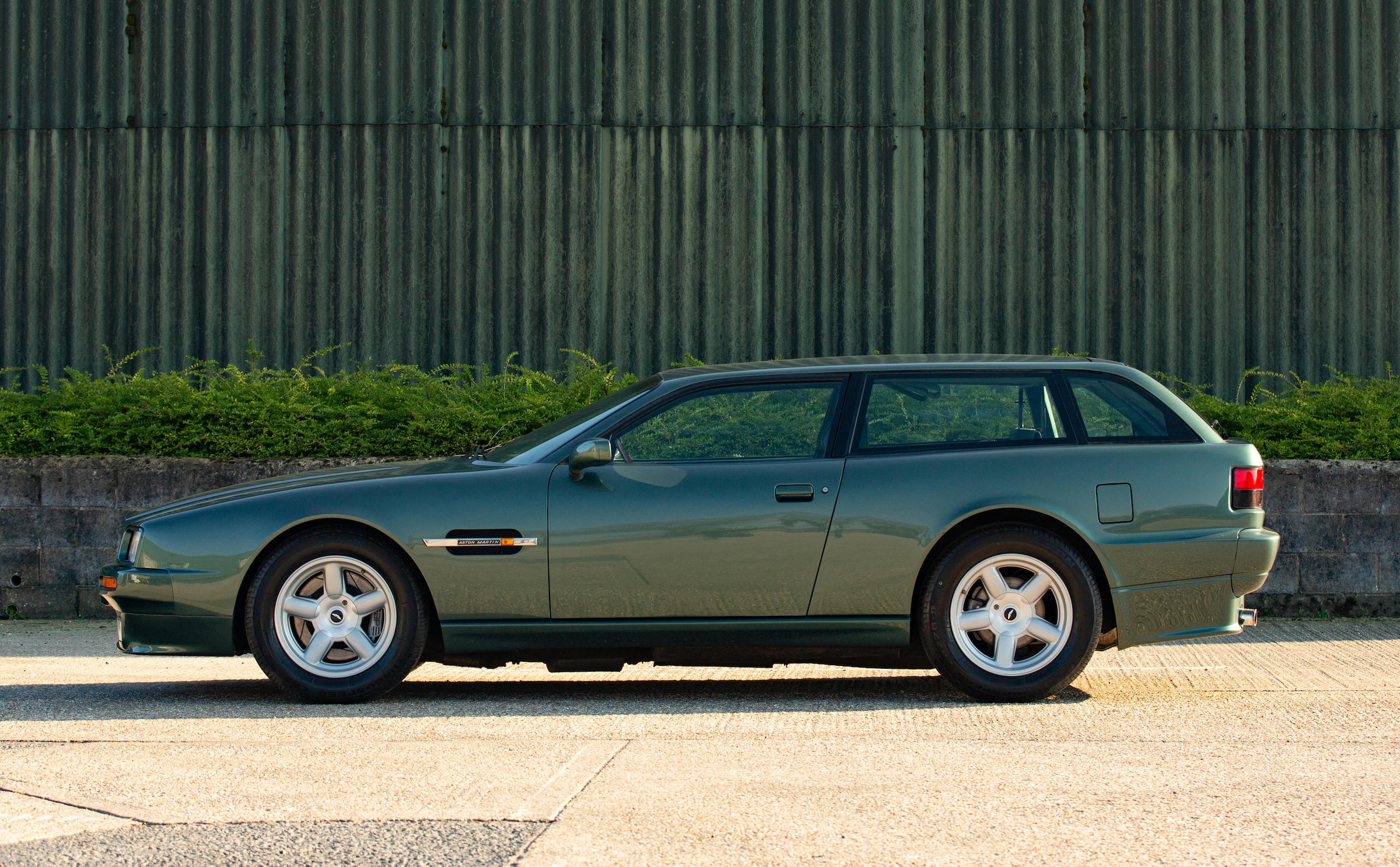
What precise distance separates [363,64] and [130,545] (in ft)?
20.6

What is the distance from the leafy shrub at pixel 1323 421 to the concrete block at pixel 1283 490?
222mm

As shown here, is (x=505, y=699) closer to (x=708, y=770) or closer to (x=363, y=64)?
(x=708, y=770)

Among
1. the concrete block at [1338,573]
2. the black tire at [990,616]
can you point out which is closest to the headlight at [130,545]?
the black tire at [990,616]

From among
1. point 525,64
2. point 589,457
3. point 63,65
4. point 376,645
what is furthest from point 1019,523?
point 63,65

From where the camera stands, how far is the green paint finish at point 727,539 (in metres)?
5.34

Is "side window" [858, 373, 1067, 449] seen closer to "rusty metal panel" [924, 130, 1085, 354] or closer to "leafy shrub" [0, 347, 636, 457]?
"leafy shrub" [0, 347, 636, 457]

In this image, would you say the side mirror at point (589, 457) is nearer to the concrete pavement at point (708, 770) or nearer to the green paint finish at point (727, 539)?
the green paint finish at point (727, 539)

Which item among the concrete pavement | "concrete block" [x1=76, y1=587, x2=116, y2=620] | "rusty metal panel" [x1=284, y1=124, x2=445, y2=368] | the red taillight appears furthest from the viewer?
"rusty metal panel" [x1=284, y1=124, x2=445, y2=368]

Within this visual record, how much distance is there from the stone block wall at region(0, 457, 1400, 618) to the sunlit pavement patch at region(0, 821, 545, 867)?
5.01 metres

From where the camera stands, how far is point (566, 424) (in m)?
5.75

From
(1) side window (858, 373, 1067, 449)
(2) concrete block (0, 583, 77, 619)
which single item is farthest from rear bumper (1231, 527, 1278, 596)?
(2) concrete block (0, 583, 77, 619)

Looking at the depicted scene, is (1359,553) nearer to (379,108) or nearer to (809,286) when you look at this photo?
(809,286)

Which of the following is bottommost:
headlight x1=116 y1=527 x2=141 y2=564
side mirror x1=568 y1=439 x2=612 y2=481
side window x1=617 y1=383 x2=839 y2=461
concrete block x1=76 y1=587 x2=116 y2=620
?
concrete block x1=76 y1=587 x2=116 y2=620

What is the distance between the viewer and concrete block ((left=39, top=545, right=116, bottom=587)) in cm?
837
